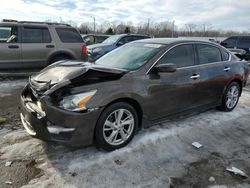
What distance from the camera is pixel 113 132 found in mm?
3510

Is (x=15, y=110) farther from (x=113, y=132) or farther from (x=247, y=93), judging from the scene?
(x=247, y=93)

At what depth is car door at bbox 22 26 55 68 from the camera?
307 inches

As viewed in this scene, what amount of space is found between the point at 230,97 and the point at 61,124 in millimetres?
3981

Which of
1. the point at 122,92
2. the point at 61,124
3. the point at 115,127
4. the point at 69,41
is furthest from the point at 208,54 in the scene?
the point at 69,41

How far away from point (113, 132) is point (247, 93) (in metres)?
5.45

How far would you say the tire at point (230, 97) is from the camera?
5309mm

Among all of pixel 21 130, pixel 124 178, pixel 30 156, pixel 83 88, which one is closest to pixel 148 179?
pixel 124 178

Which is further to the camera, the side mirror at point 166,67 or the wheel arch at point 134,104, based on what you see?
the side mirror at point 166,67

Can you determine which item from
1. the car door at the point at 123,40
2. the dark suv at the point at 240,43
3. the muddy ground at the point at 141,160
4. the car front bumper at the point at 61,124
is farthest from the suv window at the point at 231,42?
the car front bumper at the point at 61,124

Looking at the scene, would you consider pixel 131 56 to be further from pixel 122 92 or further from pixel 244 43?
pixel 244 43

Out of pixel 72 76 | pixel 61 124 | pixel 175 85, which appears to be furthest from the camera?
pixel 175 85

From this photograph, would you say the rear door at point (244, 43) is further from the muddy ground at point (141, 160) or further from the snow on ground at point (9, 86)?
the snow on ground at point (9, 86)

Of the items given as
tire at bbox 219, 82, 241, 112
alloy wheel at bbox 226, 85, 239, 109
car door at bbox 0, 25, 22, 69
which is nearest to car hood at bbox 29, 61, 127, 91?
tire at bbox 219, 82, 241, 112

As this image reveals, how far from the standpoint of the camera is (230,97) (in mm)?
5457
